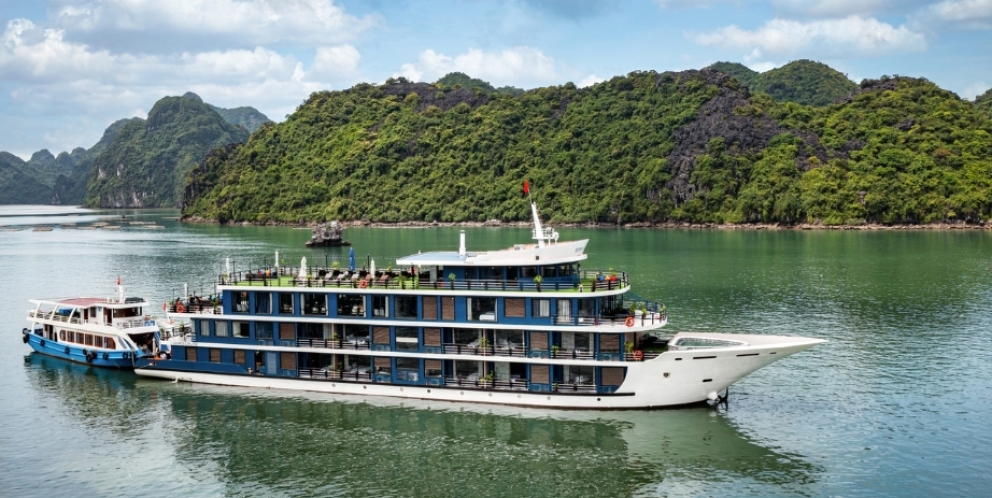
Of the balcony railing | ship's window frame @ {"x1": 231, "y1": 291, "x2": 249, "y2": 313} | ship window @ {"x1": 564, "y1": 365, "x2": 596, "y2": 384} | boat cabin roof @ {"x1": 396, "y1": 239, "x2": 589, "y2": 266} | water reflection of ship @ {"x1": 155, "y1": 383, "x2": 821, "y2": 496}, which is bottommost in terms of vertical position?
water reflection of ship @ {"x1": 155, "y1": 383, "x2": 821, "y2": 496}

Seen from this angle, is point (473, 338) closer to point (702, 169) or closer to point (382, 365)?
point (382, 365)

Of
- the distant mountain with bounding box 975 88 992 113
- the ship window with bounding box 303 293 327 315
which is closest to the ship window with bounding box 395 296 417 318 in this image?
the ship window with bounding box 303 293 327 315

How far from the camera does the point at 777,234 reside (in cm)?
12788

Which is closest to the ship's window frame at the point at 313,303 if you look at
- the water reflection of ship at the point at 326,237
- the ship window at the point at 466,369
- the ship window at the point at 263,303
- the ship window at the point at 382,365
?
the ship window at the point at 263,303

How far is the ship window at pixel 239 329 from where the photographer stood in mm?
32875

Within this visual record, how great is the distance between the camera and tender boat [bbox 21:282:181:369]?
1468 inches

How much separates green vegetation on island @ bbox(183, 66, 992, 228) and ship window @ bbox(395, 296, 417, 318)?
125 metres

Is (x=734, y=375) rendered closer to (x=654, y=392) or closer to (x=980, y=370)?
(x=654, y=392)

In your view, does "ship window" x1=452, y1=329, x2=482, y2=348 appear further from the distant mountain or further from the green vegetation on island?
the distant mountain

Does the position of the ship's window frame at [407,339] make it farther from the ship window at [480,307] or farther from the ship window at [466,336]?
the ship window at [480,307]

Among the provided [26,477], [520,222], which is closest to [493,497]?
[26,477]

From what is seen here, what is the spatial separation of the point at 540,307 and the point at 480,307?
2339mm

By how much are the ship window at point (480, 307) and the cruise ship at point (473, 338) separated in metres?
0.04

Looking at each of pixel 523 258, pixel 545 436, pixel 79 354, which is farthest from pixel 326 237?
pixel 545 436
